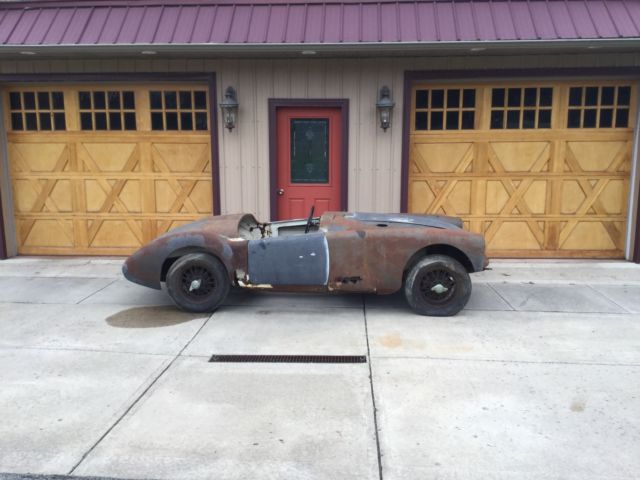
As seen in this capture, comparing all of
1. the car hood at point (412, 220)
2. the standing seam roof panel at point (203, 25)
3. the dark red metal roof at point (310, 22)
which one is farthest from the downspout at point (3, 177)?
the car hood at point (412, 220)

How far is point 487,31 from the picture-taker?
7.05 m

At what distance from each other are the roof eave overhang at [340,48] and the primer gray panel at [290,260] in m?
2.85

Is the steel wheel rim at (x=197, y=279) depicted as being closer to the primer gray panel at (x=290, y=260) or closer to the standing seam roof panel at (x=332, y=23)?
the primer gray panel at (x=290, y=260)

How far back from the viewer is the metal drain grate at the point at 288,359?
15.2 feet

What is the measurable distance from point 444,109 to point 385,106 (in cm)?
102

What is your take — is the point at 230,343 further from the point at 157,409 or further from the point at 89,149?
the point at 89,149

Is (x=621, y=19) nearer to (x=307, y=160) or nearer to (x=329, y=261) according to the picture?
(x=307, y=160)

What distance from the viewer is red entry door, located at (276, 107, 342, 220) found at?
8.13m

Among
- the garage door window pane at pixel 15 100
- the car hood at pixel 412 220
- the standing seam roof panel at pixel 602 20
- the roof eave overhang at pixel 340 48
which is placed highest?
the standing seam roof panel at pixel 602 20

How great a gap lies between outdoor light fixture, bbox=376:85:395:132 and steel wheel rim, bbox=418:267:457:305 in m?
2.91

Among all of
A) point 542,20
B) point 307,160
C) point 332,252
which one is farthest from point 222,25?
point 542,20

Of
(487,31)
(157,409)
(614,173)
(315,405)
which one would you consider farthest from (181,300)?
(614,173)

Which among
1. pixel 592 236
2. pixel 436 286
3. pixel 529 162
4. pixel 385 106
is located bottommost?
pixel 436 286

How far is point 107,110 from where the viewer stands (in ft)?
27.5
